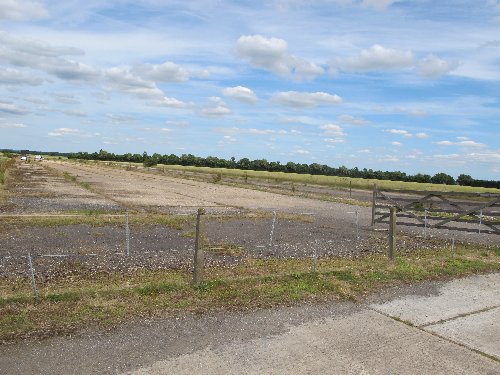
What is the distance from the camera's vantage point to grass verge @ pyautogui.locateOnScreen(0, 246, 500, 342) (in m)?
6.91

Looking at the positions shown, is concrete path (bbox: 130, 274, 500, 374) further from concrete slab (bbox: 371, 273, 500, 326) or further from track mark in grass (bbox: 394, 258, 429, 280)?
track mark in grass (bbox: 394, 258, 429, 280)

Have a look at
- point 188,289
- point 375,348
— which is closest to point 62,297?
point 188,289

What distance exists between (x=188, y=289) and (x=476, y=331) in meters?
5.06

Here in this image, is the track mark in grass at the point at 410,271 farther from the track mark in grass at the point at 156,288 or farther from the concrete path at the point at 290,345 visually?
the track mark in grass at the point at 156,288

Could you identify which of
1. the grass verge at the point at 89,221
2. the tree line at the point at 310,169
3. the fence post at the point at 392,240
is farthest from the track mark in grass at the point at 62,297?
the tree line at the point at 310,169

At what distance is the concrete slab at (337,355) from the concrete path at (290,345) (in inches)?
0.5

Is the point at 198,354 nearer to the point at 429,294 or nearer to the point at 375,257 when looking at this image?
the point at 429,294

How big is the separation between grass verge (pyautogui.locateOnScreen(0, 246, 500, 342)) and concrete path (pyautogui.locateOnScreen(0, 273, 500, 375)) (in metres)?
0.45

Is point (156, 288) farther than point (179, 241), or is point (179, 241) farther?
point (179, 241)

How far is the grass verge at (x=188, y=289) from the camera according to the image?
6914 millimetres

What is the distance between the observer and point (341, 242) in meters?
15.5

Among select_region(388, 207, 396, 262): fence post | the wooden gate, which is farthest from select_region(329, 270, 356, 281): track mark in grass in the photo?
the wooden gate

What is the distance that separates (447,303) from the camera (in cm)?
854

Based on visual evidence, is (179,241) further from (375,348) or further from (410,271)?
(375,348)
